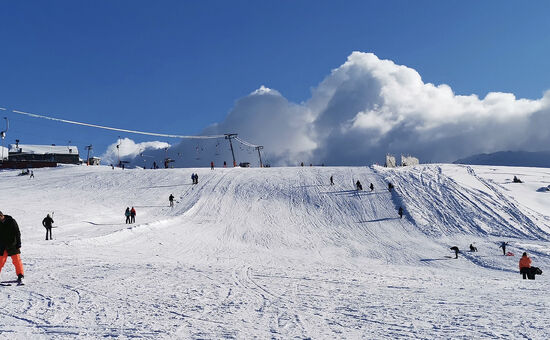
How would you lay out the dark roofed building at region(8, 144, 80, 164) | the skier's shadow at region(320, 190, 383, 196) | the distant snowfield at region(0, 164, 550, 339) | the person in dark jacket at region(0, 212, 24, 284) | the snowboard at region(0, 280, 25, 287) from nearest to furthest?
the distant snowfield at region(0, 164, 550, 339) < the snowboard at region(0, 280, 25, 287) < the person in dark jacket at region(0, 212, 24, 284) < the skier's shadow at region(320, 190, 383, 196) < the dark roofed building at region(8, 144, 80, 164)

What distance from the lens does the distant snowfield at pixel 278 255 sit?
6.96 meters

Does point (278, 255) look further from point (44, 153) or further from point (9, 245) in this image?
point (44, 153)

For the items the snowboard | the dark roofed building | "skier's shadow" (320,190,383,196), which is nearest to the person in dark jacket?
the snowboard

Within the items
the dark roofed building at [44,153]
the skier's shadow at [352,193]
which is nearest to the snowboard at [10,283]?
the skier's shadow at [352,193]

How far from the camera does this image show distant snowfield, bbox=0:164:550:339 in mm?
6965

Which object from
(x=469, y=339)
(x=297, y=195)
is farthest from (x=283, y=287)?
(x=297, y=195)

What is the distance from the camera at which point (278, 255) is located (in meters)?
21.7

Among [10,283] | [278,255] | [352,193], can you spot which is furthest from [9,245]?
[352,193]

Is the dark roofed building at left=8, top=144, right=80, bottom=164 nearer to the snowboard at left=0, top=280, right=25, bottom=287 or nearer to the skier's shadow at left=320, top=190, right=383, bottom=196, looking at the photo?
the skier's shadow at left=320, top=190, right=383, bottom=196

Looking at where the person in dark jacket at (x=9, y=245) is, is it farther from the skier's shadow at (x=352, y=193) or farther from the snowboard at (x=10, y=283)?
the skier's shadow at (x=352, y=193)

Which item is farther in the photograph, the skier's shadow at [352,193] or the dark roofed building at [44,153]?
the dark roofed building at [44,153]

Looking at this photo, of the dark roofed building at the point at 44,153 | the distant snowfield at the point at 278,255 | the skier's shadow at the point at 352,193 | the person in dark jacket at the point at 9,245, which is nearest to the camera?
the distant snowfield at the point at 278,255

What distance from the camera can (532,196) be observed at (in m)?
40.4

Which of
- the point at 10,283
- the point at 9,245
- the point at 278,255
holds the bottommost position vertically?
the point at 278,255
